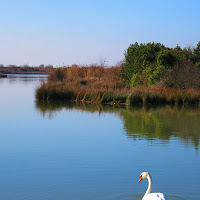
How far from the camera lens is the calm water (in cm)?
727

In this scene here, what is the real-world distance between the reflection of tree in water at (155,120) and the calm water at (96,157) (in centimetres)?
4

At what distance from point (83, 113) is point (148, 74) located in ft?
34.1

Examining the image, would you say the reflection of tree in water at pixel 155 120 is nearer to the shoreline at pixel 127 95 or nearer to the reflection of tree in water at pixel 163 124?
the reflection of tree in water at pixel 163 124

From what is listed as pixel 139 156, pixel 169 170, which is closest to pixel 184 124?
pixel 139 156

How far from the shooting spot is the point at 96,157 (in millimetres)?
9695

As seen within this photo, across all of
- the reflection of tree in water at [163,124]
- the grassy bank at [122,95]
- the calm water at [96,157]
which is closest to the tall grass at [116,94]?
the grassy bank at [122,95]

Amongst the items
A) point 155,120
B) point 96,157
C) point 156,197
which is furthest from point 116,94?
point 156,197

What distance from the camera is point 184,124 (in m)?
15.9

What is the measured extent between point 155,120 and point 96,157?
783cm

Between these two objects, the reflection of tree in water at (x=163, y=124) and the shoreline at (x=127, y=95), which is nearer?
the reflection of tree in water at (x=163, y=124)

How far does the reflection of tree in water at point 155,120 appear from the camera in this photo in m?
13.1

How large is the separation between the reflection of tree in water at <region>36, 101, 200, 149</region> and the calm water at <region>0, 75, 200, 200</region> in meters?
0.04

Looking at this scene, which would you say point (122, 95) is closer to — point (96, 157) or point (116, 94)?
point (116, 94)

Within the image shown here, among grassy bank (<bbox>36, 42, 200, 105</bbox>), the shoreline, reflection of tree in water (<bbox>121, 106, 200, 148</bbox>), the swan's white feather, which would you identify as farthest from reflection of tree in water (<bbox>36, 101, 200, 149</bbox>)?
the swan's white feather
